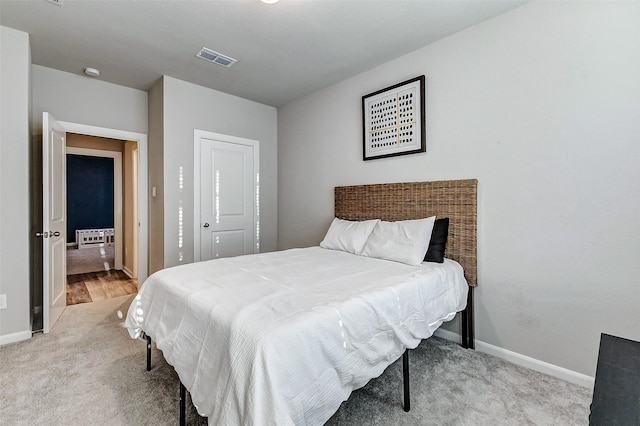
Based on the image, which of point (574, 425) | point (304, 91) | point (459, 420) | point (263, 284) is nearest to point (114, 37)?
point (304, 91)

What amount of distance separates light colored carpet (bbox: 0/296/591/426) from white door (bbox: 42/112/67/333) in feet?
1.45

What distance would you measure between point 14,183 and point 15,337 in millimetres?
1324

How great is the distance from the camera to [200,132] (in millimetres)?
3629

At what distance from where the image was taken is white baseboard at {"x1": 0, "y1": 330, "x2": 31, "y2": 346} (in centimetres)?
247

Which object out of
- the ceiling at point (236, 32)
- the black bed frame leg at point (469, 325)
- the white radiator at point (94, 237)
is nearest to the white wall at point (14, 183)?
the ceiling at point (236, 32)

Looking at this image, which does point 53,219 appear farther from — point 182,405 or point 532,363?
point 532,363

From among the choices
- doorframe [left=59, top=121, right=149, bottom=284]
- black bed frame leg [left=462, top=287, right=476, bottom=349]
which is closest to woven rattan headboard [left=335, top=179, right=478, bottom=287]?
black bed frame leg [left=462, top=287, right=476, bottom=349]

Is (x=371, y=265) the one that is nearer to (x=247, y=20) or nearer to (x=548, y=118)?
(x=548, y=118)

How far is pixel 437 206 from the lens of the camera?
2.58 metres

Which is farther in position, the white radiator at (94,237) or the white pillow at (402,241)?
the white radiator at (94,237)

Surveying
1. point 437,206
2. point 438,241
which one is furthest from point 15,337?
point 437,206

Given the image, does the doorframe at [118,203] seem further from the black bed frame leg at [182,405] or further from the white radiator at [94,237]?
the black bed frame leg at [182,405]

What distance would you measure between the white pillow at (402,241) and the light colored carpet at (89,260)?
518 cm

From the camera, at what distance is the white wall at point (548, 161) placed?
5.89ft
